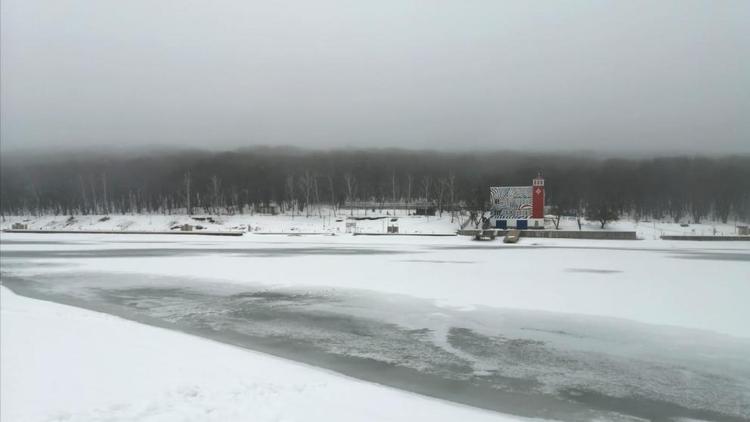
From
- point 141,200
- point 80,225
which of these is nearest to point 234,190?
point 141,200

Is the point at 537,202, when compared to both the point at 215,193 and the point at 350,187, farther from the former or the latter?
the point at 215,193

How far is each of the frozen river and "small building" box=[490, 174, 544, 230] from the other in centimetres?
2135

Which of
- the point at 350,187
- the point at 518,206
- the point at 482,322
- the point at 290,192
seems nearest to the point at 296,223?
the point at 350,187

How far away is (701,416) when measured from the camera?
21.6 ft

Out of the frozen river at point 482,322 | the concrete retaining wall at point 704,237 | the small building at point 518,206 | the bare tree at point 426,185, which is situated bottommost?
the concrete retaining wall at point 704,237

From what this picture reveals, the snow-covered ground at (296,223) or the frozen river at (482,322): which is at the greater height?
the snow-covered ground at (296,223)

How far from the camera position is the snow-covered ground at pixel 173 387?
19.9 feet

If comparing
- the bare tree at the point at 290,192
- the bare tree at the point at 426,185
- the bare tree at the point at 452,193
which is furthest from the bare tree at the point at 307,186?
the bare tree at the point at 452,193

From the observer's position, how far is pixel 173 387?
6.94 metres

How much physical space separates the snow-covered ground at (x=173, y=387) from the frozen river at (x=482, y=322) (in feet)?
2.69

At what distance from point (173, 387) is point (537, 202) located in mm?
42239

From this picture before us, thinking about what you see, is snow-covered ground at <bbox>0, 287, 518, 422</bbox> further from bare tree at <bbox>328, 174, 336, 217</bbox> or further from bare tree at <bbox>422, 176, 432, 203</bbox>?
bare tree at <bbox>328, 174, 336, 217</bbox>

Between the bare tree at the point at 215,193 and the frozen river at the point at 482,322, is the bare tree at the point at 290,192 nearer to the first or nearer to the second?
the bare tree at the point at 215,193

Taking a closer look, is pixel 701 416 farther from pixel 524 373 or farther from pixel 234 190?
pixel 234 190
